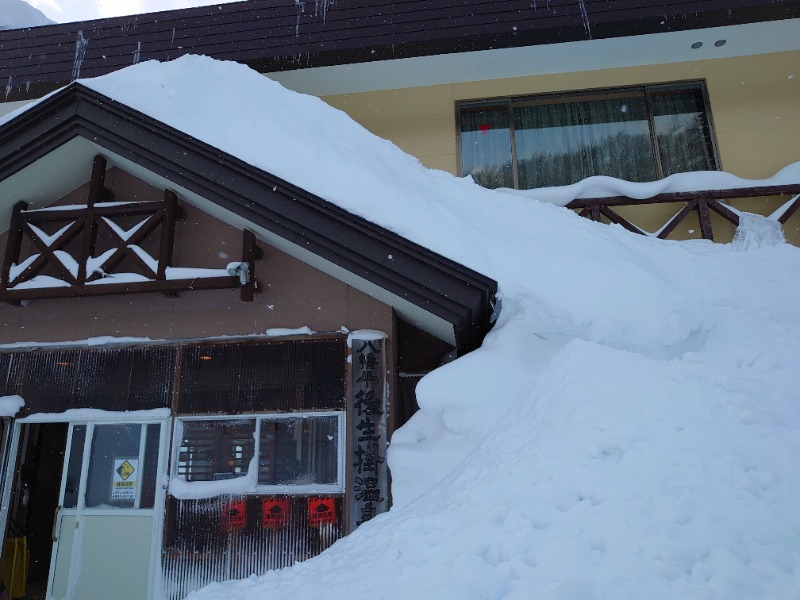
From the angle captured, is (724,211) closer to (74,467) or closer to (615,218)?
(615,218)

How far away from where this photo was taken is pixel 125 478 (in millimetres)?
5910

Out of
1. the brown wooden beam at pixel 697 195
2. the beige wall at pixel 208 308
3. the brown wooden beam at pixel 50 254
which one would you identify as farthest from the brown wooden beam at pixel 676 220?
the brown wooden beam at pixel 50 254

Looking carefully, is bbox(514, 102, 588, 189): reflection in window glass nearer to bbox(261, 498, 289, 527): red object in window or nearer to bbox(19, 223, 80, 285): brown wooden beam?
bbox(261, 498, 289, 527): red object in window

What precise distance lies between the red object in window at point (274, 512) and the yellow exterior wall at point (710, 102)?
6.21 meters

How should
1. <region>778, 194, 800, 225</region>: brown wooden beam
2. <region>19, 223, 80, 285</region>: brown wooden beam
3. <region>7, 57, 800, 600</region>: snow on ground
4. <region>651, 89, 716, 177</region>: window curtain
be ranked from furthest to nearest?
<region>651, 89, 716, 177</region>: window curtain, <region>778, 194, 800, 225</region>: brown wooden beam, <region>19, 223, 80, 285</region>: brown wooden beam, <region>7, 57, 800, 600</region>: snow on ground

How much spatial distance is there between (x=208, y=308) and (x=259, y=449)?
170 centimetres

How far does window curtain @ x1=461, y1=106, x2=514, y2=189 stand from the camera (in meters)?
9.30

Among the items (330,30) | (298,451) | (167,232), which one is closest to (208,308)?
(167,232)

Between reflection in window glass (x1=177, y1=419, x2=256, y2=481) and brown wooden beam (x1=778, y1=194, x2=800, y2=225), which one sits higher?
brown wooden beam (x1=778, y1=194, x2=800, y2=225)

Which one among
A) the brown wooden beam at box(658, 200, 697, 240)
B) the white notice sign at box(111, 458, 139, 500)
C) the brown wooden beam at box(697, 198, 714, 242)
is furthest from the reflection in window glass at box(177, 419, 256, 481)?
the brown wooden beam at box(697, 198, 714, 242)

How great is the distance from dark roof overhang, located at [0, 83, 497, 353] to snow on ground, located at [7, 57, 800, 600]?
0.64ft

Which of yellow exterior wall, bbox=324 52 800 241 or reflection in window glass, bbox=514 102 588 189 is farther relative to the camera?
reflection in window glass, bbox=514 102 588 189

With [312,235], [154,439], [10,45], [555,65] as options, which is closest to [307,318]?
[312,235]

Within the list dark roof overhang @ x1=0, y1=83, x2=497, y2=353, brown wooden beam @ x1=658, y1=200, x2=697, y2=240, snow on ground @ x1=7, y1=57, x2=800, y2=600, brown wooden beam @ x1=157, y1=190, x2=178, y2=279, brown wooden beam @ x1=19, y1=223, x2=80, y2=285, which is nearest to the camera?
snow on ground @ x1=7, y1=57, x2=800, y2=600
